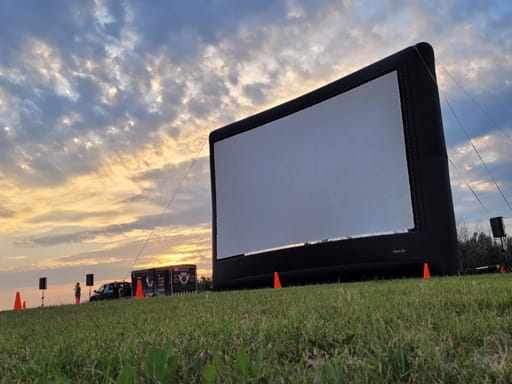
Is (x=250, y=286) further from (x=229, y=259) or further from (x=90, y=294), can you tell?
(x=90, y=294)

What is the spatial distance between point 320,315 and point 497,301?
126 cm

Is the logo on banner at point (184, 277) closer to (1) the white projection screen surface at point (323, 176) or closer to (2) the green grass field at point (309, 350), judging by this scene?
(1) the white projection screen surface at point (323, 176)

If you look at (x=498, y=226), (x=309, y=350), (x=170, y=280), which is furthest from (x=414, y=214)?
(x=170, y=280)

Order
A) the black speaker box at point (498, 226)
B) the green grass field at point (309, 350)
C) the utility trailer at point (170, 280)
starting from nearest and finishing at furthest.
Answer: the green grass field at point (309, 350) < the black speaker box at point (498, 226) < the utility trailer at point (170, 280)

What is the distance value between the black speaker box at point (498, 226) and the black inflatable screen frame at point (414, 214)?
15.6 feet

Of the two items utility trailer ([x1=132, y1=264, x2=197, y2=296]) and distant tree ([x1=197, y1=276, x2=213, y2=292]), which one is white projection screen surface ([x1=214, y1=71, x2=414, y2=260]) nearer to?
utility trailer ([x1=132, y1=264, x2=197, y2=296])

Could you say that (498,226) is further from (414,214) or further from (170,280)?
(170,280)

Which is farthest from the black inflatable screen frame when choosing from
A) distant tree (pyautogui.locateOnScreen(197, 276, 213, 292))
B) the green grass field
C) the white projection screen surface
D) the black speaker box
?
distant tree (pyautogui.locateOnScreen(197, 276, 213, 292))

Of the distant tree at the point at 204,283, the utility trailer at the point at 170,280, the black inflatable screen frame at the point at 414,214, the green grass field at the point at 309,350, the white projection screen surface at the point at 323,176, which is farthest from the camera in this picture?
the distant tree at the point at 204,283

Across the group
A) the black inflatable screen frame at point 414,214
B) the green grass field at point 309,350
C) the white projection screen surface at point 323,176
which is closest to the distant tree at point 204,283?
the white projection screen surface at point 323,176

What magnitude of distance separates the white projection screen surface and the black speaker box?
5388 mm

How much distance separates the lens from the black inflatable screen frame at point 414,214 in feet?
31.1

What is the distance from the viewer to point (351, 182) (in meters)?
10.7

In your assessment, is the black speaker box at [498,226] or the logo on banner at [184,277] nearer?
the black speaker box at [498,226]
